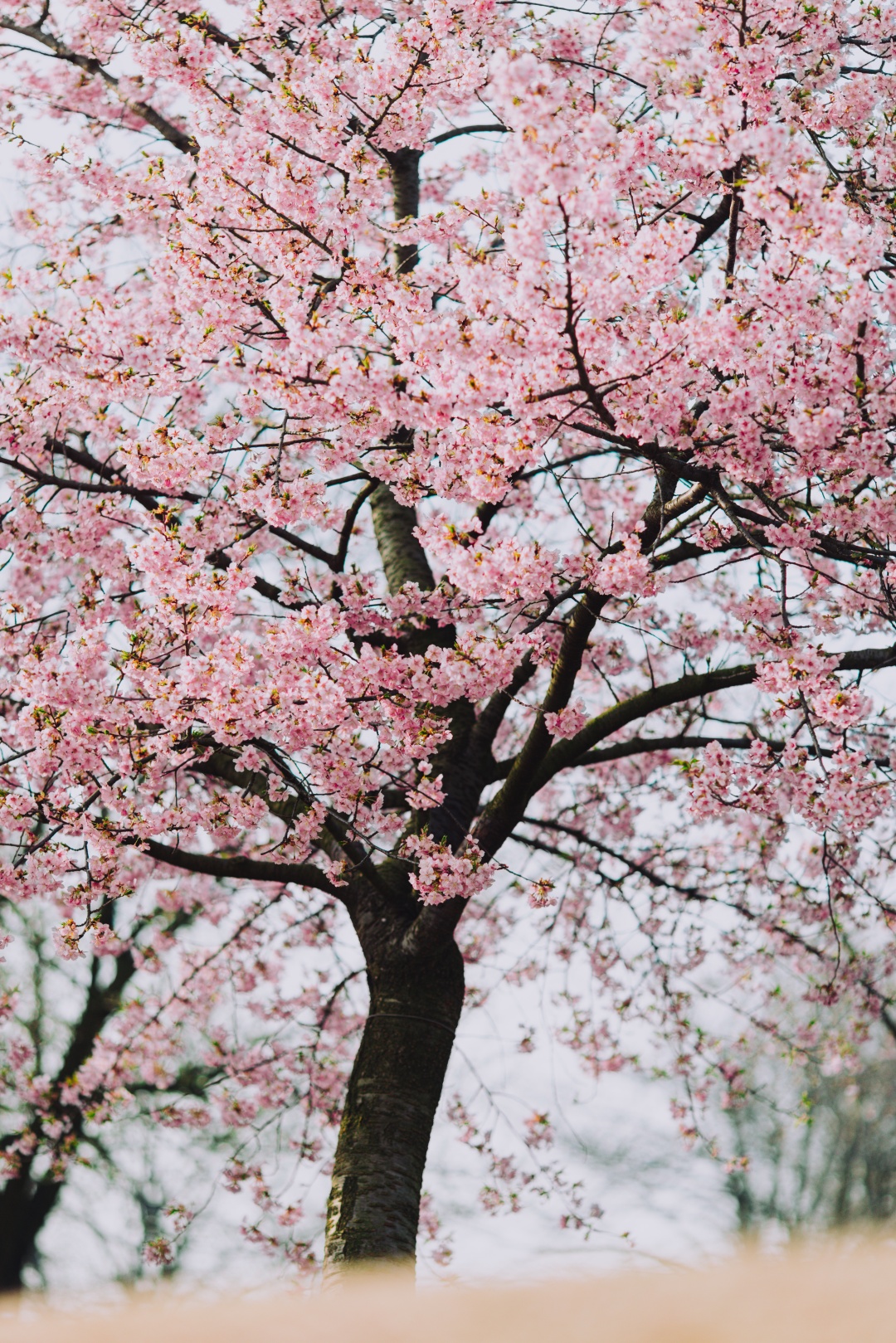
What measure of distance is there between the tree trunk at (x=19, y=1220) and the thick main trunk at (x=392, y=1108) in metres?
9.14

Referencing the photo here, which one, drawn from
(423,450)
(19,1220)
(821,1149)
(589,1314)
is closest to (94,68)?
(423,450)

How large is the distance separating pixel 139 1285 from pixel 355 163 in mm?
13395

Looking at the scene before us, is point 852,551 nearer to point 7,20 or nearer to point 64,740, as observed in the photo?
point 64,740

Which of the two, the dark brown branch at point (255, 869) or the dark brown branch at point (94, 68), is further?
the dark brown branch at point (94, 68)

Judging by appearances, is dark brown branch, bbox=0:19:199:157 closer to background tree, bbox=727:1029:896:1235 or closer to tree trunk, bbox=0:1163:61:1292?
tree trunk, bbox=0:1163:61:1292

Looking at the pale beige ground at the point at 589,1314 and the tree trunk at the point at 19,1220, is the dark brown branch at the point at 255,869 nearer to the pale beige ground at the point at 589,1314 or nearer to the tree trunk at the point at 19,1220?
the pale beige ground at the point at 589,1314

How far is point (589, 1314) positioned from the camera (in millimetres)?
817

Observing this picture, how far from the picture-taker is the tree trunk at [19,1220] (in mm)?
13156

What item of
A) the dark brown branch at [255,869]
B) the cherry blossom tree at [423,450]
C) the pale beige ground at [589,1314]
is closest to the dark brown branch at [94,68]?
the cherry blossom tree at [423,450]

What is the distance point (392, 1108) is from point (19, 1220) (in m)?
10.00

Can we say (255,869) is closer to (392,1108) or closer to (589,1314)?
(392,1108)

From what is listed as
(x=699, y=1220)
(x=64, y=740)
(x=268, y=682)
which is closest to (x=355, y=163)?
(x=268, y=682)

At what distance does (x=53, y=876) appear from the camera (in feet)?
18.5

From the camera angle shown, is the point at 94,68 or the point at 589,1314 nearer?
the point at 589,1314
